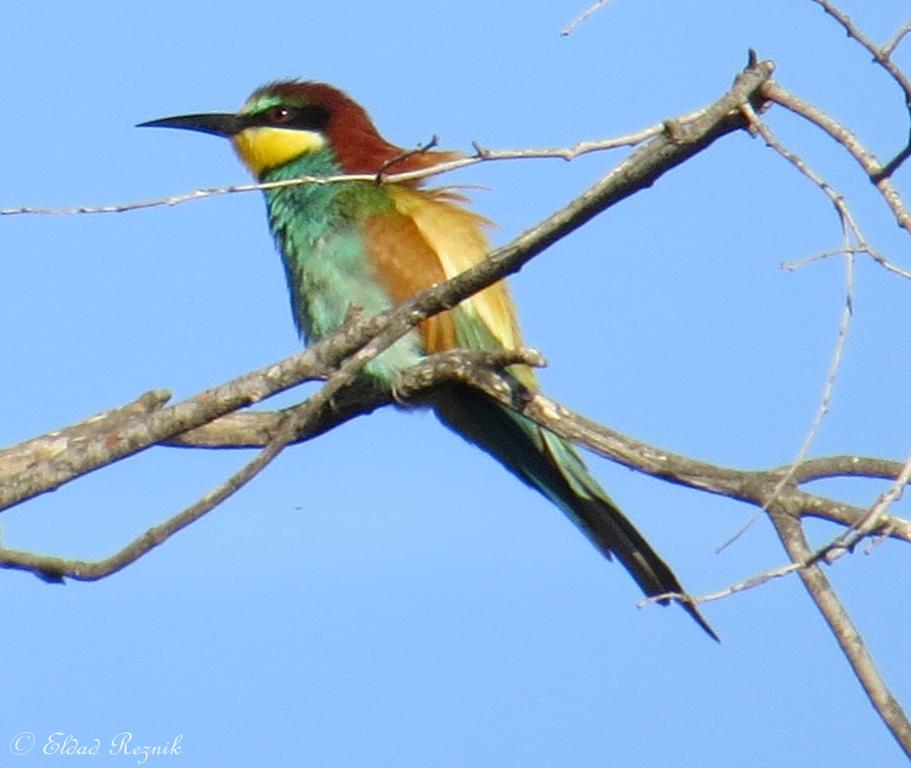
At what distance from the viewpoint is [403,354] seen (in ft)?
12.1

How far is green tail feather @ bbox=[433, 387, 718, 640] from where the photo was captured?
11.4 ft

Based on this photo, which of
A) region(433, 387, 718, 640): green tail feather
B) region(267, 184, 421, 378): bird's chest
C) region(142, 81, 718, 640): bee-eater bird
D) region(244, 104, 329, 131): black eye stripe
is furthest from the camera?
region(244, 104, 329, 131): black eye stripe

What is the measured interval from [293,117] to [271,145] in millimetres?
93

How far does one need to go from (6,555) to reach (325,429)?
2.43 feet

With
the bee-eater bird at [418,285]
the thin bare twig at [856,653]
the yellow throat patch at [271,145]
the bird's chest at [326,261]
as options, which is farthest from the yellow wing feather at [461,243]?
the thin bare twig at [856,653]

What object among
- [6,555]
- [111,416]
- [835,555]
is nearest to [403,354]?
[111,416]

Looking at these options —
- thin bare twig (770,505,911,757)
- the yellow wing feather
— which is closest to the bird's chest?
the yellow wing feather

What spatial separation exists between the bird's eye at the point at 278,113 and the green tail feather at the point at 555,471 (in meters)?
0.95

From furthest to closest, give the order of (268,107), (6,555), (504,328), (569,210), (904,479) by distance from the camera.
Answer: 1. (268,107)
2. (504,328)
3. (6,555)
4. (569,210)
5. (904,479)

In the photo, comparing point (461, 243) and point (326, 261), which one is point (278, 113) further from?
point (461, 243)

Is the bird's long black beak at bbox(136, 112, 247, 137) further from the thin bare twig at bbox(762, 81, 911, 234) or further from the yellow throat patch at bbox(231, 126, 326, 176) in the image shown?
the thin bare twig at bbox(762, 81, 911, 234)

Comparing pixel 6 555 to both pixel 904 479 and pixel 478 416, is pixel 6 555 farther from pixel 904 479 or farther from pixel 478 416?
pixel 904 479

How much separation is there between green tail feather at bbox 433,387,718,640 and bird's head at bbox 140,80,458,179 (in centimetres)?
69

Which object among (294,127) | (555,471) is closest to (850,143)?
(555,471)
